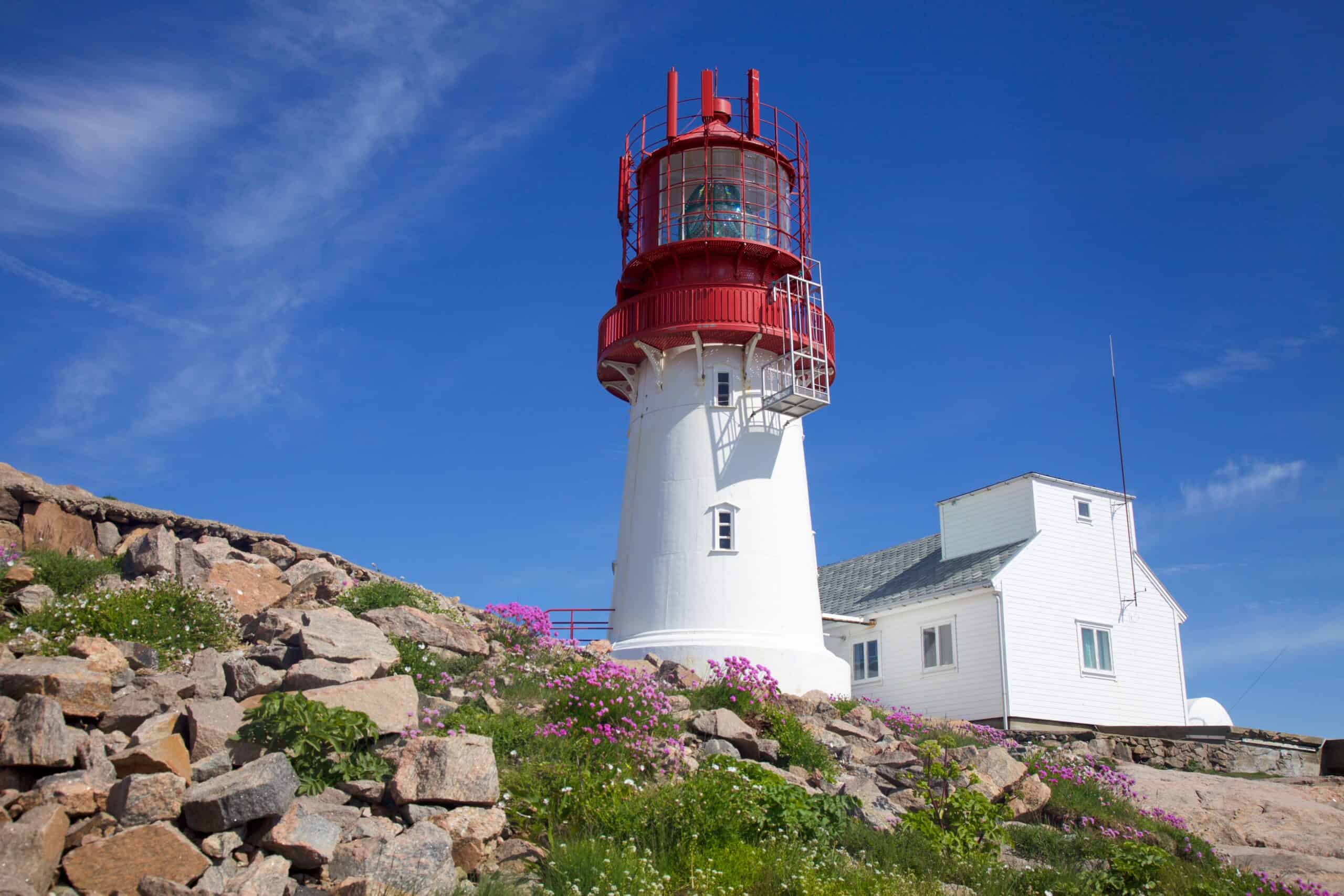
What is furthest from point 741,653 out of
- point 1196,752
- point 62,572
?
point 62,572

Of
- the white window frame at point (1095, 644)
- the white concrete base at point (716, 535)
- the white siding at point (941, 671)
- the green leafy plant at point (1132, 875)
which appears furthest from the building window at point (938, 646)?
the green leafy plant at point (1132, 875)

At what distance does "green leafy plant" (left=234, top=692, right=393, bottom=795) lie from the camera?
988 centimetres

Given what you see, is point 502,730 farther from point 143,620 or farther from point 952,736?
point 952,736

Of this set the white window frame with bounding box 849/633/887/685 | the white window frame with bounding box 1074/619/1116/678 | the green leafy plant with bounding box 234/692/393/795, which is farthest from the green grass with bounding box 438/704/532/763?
Result: the white window frame with bounding box 1074/619/1116/678

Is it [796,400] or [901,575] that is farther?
[901,575]

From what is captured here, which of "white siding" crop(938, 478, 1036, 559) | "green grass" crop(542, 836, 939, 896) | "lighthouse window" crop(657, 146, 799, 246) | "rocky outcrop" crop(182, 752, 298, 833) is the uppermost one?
"lighthouse window" crop(657, 146, 799, 246)

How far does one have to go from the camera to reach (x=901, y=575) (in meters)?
29.3

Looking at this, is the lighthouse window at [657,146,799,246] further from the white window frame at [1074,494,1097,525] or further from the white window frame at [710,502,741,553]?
the white window frame at [1074,494,1097,525]

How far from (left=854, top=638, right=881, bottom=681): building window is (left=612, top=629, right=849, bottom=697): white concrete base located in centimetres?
759

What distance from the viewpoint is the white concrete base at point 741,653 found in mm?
19641

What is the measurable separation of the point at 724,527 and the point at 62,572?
36.9ft

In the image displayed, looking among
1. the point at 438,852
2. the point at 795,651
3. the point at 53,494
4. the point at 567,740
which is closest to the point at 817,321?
the point at 795,651

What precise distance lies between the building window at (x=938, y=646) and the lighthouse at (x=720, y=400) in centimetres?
559

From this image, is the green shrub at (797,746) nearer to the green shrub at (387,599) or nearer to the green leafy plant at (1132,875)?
the green leafy plant at (1132,875)
